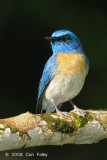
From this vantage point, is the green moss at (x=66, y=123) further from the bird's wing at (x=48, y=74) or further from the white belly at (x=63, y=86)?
the bird's wing at (x=48, y=74)

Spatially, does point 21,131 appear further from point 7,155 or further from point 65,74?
point 7,155

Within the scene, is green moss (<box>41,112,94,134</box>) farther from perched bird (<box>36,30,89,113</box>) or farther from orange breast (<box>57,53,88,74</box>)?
orange breast (<box>57,53,88,74</box>)

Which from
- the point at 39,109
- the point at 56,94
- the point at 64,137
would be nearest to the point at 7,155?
the point at 39,109

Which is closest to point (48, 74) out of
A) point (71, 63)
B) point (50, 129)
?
point (71, 63)

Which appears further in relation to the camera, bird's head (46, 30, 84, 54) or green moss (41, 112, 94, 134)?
bird's head (46, 30, 84, 54)

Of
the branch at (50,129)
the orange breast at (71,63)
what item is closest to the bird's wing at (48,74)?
the orange breast at (71,63)

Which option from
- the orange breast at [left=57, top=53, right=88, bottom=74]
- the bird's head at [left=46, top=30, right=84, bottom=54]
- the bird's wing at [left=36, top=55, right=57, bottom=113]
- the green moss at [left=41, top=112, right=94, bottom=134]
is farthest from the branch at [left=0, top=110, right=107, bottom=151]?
the bird's head at [left=46, top=30, right=84, bottom=54]
